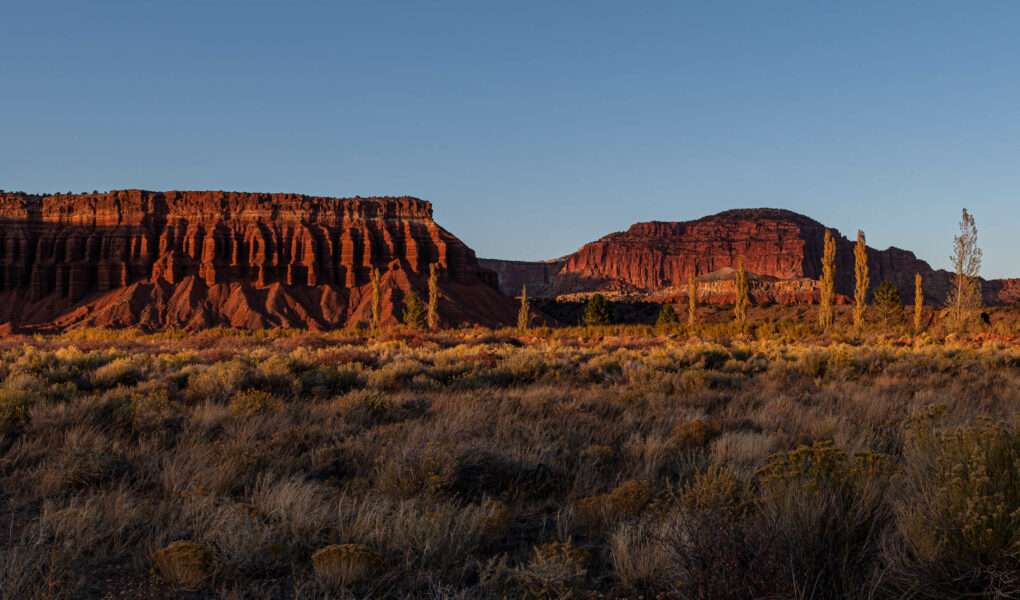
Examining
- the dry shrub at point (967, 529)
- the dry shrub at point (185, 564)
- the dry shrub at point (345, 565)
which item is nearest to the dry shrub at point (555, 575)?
the dry shrub at point (345, 565)

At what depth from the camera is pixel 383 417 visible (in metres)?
9.33

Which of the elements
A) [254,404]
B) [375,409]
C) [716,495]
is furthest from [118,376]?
[716,495]

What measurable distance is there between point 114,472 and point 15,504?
32.0 inches

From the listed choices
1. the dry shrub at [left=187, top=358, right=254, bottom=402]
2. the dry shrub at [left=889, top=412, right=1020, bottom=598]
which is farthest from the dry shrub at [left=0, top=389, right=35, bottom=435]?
the dry shrub at [left=889, top=412, right=1020, bottom=598]

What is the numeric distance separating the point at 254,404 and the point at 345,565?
20.3ft

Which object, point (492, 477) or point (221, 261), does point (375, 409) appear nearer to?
point (492, 477)

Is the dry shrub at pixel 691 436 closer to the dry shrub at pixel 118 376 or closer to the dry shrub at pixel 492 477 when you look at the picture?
the dry shrub at pixel 492 477

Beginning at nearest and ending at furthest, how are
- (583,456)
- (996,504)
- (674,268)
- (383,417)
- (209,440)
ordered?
(996,504) < (583,456) < (209,440) < (383,417) < (674,268)

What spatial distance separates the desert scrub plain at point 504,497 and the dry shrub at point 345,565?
1cm

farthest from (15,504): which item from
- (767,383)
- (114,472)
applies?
(767,383)

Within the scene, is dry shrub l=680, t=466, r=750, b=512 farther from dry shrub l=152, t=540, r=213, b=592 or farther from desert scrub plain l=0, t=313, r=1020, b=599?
dry shrub l=152, t=540, r=213, b=592

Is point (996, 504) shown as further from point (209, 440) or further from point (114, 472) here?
point (209, 440)

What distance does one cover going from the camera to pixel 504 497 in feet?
19.2

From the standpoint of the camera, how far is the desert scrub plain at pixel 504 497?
3.67 metres
